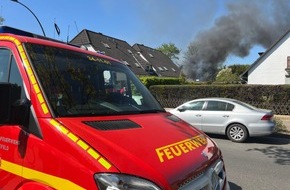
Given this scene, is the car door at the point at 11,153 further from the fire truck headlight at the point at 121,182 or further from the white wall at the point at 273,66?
the white wall at the point at 273,66

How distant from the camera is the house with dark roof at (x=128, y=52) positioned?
4253 centimetres

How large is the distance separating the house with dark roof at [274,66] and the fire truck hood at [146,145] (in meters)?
28.3

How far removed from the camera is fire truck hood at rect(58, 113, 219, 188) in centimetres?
233

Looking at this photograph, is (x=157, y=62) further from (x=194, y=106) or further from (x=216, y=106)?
(x=216, y=106)

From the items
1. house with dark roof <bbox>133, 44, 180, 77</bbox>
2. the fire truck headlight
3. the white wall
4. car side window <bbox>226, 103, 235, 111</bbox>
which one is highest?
house with dark roof <bbox>133, 44, 180, 77</bbox>

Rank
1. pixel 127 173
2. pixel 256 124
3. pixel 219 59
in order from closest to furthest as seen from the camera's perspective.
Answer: pixel 127 173 → pixel 256 124 → pixel 219 59

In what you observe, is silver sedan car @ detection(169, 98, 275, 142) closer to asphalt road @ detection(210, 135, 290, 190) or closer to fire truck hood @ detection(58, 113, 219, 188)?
asphalt road @ detection(210, 135, 290, 190)

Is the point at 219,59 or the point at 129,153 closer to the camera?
the point at 129,153

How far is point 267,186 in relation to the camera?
6215 millimetres

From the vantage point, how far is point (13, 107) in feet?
8.74

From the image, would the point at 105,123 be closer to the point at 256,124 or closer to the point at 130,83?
the point at 130,83

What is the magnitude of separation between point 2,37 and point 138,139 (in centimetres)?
168

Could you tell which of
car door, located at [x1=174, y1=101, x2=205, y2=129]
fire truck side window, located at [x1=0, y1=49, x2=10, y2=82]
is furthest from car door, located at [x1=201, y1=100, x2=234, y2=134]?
fire truck side window, located at [x1=0, y1=49, x2=10, y2=82]

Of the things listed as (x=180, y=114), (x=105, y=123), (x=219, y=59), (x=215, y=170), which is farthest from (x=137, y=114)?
(x=219, y=59)
